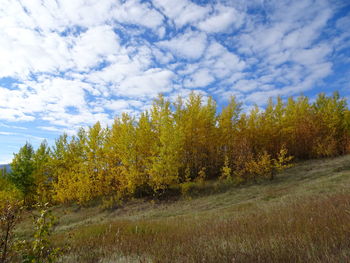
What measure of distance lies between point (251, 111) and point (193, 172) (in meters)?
12.4

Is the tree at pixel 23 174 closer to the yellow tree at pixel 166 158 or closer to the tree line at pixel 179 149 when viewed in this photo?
the tree line at pixel 179 149

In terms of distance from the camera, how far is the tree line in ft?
68.6

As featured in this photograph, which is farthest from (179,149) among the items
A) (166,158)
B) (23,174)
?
(23,174)

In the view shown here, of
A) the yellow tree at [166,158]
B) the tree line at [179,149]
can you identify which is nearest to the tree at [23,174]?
the tree line at [179,149]

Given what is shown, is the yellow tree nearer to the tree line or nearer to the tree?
the tree line

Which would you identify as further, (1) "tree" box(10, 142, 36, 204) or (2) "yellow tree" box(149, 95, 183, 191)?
(1) "tree" box(10, 142, 36, 204)

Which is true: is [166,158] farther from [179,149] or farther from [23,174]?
[23,174]

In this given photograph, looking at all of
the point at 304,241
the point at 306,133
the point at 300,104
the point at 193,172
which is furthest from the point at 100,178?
the point at 300,104

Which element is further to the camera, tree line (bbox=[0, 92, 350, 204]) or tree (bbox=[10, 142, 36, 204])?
tree (bbox=[10, 142, 36, 204])

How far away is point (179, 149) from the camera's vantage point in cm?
2058

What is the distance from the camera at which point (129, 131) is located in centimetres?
2105

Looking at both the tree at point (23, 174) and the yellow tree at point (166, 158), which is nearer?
the yellow tree at point (166, 158)

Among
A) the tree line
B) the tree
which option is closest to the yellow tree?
the tree line

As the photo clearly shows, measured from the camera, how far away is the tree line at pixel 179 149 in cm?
2091
